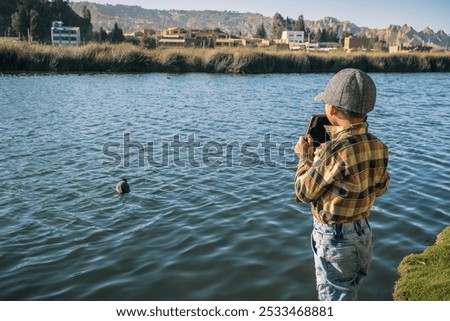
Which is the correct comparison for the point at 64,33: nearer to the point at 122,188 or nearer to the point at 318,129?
the point at 122,188

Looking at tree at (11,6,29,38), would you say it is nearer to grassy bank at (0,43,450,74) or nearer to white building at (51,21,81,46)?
white building at (51,21,81,46)

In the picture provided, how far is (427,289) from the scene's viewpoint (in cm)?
552

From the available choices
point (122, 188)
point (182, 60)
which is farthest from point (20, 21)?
point (122, 188)

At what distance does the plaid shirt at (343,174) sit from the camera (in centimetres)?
352

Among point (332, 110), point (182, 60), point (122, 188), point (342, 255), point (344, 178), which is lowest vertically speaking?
point (122, 188)

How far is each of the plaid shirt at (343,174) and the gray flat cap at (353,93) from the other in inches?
6.7

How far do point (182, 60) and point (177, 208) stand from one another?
42.4 metres

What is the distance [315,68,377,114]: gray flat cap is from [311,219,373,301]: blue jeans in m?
0.98

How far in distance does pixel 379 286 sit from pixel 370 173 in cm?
299

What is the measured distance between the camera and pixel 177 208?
350 inches

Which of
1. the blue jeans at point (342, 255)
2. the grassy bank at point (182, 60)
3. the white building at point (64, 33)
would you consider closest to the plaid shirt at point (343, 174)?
the blue jeans at point (342, 255)
